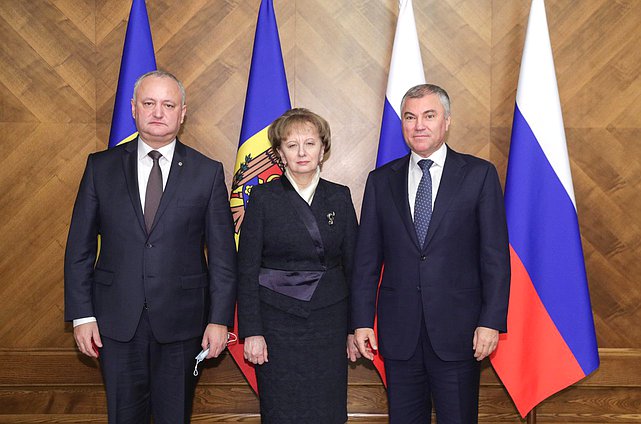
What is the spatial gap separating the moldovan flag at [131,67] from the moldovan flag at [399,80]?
3.99 feet

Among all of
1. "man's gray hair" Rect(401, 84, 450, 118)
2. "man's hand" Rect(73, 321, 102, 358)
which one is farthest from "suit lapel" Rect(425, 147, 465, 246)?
"man's hand" Rect(73, 321, 102, 358)

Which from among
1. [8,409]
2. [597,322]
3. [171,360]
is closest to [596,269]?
[597,322]

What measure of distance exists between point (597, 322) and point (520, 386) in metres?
0.78

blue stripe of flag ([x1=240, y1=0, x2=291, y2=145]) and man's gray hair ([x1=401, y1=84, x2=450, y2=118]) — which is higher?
blue stripe of flag ([x1=240, y1=0, x2=291, y2=145])

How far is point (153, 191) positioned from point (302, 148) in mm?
585

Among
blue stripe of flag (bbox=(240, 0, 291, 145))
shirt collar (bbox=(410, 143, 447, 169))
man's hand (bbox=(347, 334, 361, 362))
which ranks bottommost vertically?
man's hand (bbox=(347, 334, 361, 362))

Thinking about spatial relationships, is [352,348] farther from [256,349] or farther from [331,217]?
[331,217]

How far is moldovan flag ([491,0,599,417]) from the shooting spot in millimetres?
2670

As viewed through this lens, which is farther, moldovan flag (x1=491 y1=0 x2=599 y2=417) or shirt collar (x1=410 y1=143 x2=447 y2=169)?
moldovan flag (x1=491 y1=0 x2=599 y2=417)

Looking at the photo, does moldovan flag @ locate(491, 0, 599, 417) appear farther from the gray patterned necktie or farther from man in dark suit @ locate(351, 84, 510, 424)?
the gray patterned necktie

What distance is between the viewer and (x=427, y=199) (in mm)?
2152

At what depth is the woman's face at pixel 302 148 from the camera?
7.13 ft

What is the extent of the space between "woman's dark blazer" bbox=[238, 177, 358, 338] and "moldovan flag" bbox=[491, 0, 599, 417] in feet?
3.27

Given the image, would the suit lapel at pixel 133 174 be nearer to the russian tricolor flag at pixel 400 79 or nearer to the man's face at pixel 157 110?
the man's face at pixel 157 110
